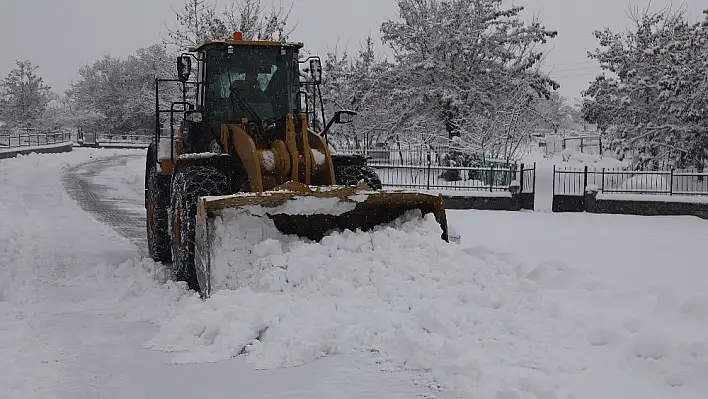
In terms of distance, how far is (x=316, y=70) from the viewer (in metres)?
8.40

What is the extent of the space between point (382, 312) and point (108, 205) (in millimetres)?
11495

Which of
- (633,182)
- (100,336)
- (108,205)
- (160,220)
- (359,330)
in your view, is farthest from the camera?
(633,182)

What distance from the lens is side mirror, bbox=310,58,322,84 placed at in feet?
27.3

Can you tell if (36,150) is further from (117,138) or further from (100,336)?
(100,336)

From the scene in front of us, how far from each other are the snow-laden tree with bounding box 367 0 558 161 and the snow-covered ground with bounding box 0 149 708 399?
18144mm

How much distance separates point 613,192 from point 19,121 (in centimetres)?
5225

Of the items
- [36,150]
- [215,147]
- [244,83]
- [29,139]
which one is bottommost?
[215,147]

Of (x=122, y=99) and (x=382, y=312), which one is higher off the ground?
(x=122, y=99)

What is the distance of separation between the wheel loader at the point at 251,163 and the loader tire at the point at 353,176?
0.01m

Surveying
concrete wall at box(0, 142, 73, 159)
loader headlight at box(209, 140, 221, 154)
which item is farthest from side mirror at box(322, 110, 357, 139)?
concrete wall at box(0, 142, 73, 159)

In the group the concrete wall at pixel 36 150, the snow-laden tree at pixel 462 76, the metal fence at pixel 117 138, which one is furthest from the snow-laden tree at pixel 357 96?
the metal fence at pixel 117 138

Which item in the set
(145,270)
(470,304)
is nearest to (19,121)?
(145,270)

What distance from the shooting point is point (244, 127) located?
26.7ft

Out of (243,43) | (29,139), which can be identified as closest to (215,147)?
(243,43)
